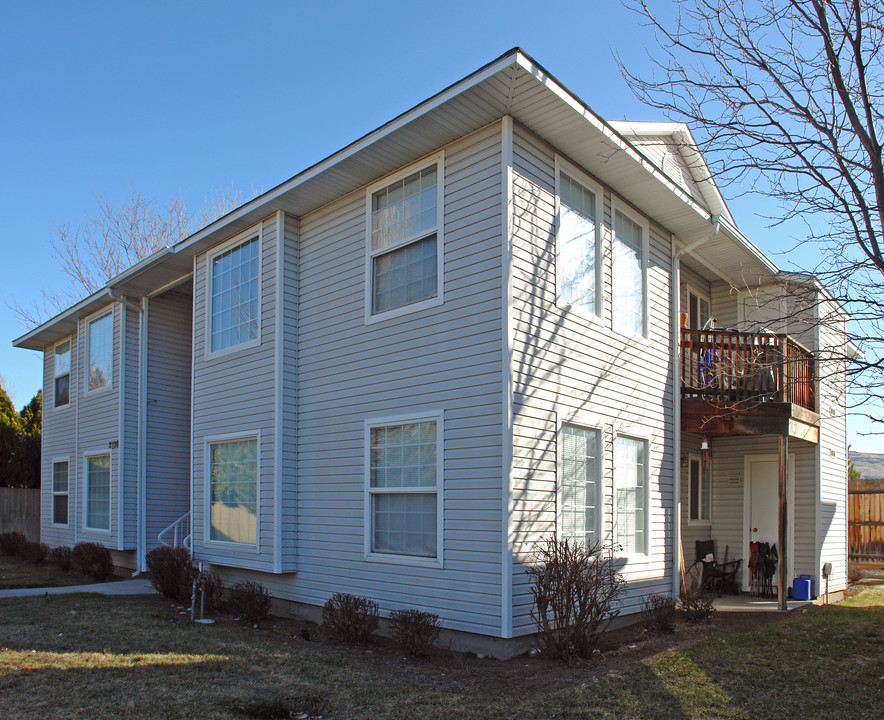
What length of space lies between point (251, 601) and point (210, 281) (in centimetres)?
499

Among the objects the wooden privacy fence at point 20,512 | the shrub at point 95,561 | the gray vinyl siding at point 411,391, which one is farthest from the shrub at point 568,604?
the wooden privacy fence at point 20,512

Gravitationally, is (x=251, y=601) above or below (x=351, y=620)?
below

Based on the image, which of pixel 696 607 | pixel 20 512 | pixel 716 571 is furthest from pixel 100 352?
pixel 716 571

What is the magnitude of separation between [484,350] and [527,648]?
9.71ft

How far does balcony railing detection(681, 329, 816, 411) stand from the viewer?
10336 mm

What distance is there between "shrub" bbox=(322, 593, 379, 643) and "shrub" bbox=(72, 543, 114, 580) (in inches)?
294

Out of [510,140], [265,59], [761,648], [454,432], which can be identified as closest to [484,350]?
[454,432]

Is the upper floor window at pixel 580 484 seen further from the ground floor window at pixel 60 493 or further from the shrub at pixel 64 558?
the ground floor window at pixel 60 493

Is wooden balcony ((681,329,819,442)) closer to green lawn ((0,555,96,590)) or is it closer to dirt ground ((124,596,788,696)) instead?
dirt ground ((124,596,788,696))

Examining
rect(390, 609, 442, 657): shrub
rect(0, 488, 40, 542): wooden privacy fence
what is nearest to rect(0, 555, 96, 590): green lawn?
rect(0, 488, 40, 542): wooden privacy fence

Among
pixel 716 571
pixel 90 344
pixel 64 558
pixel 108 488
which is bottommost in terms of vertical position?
pixel 64 558

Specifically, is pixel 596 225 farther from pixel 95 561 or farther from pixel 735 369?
pixel 95 561

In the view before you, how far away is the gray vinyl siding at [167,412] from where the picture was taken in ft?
45.7

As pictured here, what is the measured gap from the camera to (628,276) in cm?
984
